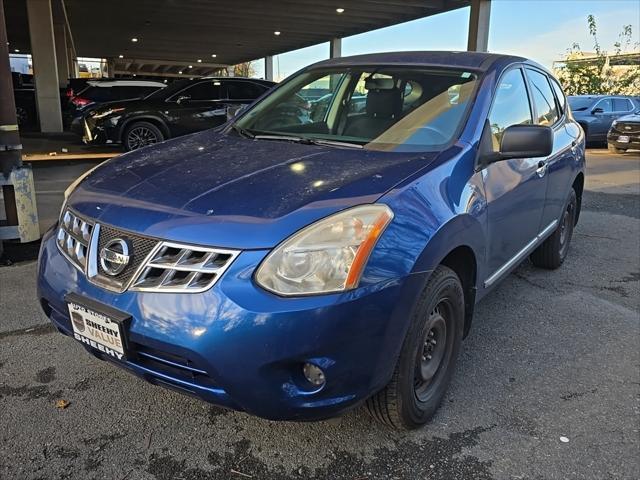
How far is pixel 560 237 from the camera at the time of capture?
488 cm

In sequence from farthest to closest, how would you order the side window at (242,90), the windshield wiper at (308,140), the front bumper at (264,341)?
1. the side window at (242,90)
2. the windshield wiper at (308,140)
3. the front bumper at (264,341)

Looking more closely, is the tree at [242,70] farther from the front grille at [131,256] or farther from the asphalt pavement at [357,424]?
the front grille at [131,256]

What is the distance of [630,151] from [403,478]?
1652cm

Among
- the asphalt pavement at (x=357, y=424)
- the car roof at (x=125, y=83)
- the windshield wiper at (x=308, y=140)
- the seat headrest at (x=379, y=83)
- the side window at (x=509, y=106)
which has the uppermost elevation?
the seat headrest at (x=379, y=83)

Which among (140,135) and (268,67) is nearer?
(140,135)

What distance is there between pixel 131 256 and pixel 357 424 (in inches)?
51.8

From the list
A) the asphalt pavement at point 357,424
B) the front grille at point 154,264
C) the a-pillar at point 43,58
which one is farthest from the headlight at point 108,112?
the front grille at point 154,264

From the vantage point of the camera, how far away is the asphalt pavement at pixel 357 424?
2.31 m

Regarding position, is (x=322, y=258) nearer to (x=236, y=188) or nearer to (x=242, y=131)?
(x=236, y=188)

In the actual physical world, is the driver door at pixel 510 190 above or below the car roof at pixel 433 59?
below

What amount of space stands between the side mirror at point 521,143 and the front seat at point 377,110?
24.8 inches

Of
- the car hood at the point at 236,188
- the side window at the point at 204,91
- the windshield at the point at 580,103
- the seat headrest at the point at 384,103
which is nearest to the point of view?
the car hood at the point at 236,188

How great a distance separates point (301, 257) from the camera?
1.94 meters

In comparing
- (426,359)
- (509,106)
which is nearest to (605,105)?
(509,106)
